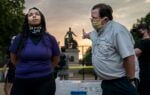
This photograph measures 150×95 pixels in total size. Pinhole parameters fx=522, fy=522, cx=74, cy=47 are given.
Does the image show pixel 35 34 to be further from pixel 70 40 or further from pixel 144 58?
pixel 70 40

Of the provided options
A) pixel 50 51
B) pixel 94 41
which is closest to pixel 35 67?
pixel 50 51

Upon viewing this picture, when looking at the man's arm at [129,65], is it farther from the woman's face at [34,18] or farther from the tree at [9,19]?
the tree at [9,19]

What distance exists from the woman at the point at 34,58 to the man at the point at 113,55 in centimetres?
75

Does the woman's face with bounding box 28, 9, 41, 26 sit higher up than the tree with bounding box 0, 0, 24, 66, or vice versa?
the woman's face with bounding box 28, 9, 41, 26

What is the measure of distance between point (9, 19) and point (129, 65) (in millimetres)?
44131

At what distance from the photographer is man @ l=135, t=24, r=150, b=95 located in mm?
7141

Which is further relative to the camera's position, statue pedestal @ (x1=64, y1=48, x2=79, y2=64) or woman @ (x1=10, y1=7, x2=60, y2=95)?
statue pedestal @ (x1=64, y1=48, x2=79, y2=64)

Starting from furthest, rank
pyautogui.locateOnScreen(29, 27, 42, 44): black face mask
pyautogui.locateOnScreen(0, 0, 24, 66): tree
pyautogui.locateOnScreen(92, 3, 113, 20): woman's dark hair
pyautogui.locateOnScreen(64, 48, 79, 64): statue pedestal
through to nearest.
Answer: pyautogui.locateOnScreen(64, 48, 79, 64): statue pedestal → pyautogui.locateOnScreen(0, 0, 24, 66): tree → pyautogui.locateOnScreen(29, 27, 42, 44): black face mask → pyautogui.locateOnScreen(92, 3, 113, 20): woman's dark hair

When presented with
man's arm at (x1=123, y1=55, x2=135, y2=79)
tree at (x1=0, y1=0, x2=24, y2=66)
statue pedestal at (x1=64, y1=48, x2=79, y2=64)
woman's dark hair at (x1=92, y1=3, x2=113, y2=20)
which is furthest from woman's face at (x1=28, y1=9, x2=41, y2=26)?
statue pedestal at (x1=64, y1=48, x2=79, y2=64)

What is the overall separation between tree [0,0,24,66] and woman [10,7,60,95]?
136ft

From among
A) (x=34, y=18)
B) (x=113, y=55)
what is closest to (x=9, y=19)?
(x=34, y=18)

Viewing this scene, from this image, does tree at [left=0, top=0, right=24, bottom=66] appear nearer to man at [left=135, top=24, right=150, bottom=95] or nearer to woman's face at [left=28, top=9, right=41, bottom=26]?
man at [left=135, top=24, right=150, bottom=95]

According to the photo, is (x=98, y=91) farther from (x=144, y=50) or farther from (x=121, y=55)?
(x=121, y=55)

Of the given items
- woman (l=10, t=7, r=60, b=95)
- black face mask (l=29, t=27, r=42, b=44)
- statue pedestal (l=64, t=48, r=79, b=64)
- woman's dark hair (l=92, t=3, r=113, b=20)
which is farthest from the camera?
statue pedestal (l=64, t=48, r=79, b=64)
